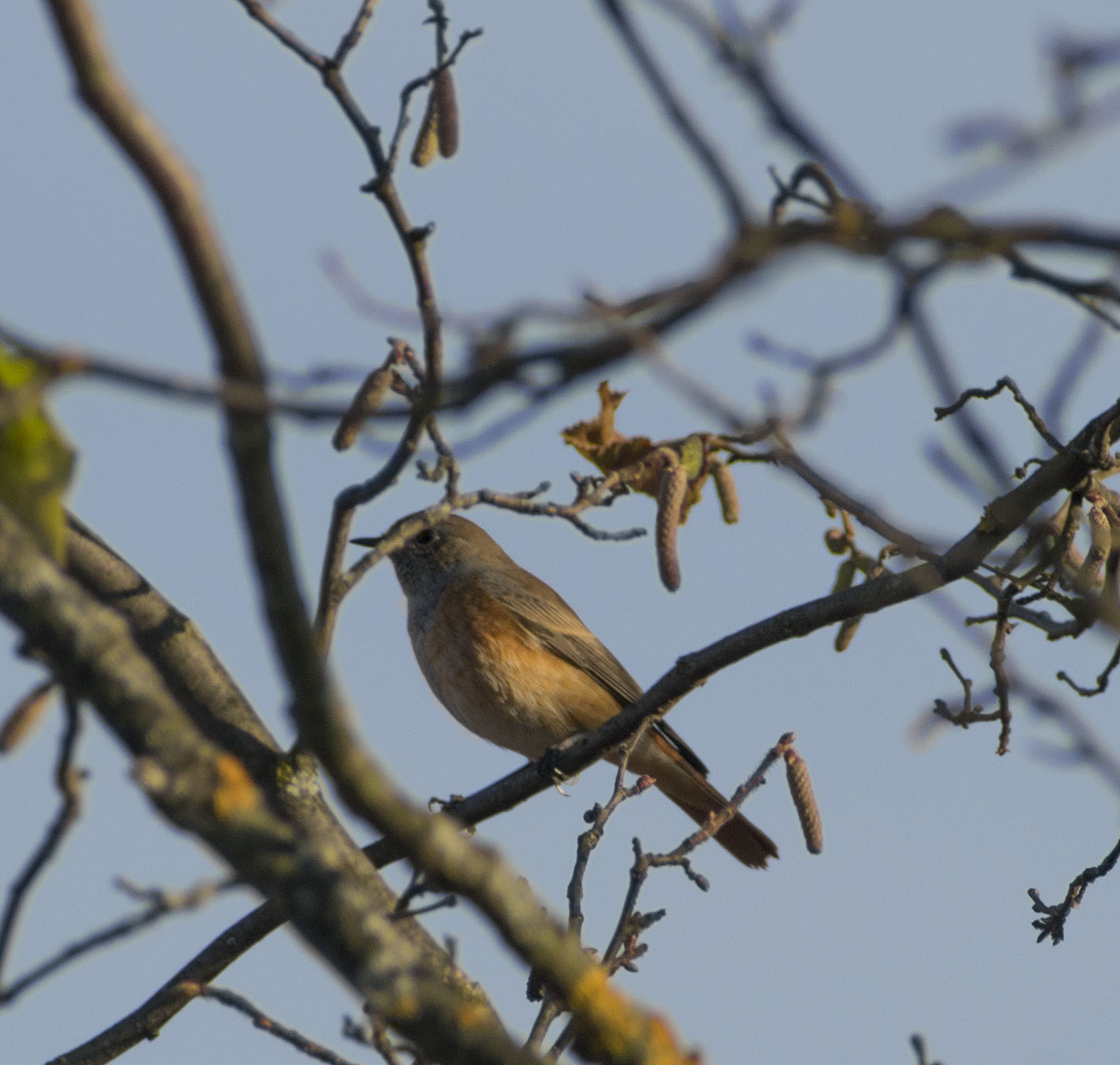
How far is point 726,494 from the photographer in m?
4.41

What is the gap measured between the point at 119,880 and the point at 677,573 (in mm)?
1925

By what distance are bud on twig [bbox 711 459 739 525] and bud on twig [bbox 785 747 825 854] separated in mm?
892

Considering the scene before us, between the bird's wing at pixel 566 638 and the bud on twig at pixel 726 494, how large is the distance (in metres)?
3.46

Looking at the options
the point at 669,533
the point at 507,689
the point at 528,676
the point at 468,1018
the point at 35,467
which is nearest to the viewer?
the point at 35,467

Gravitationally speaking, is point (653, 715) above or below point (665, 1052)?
above

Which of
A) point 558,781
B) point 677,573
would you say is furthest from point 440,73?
point 558,781

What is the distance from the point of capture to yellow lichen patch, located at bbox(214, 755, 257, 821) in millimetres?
2322

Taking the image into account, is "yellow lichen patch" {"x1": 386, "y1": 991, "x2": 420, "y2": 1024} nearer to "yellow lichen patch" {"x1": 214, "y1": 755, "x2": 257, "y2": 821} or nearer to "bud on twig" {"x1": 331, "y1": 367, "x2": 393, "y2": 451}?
"yellow lichen patch" {"x1": 214, "y1": 755, "x2": 257, "y2": 821}

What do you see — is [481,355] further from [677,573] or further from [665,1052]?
[677,573]

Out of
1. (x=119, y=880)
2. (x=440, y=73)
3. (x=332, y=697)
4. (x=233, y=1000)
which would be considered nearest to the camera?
(x=332, y=697)

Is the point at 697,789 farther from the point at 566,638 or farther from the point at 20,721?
the point at 20,721

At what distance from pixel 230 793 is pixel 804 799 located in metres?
2.85

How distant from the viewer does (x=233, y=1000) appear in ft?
10.7

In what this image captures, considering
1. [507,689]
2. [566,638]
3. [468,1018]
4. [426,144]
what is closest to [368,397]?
A: [426,144]
